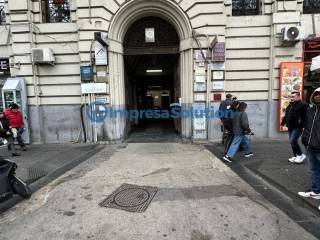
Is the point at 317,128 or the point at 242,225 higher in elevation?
the point at 317,128

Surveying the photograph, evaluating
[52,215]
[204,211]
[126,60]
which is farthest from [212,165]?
[126,60]

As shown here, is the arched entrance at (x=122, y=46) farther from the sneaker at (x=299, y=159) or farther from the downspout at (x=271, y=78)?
the sneaker at (x=299, y=159)

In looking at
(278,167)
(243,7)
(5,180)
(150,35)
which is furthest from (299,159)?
(150,35)

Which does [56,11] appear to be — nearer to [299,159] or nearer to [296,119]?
[296,119]

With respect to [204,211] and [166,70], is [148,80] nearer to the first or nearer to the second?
[166,70]

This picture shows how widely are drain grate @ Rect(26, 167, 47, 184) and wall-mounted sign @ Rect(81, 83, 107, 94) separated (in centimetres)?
370

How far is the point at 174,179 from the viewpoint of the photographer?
5105mm

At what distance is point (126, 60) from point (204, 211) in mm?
8604

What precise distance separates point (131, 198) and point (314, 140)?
10.8 ft

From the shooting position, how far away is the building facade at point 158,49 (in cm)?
841

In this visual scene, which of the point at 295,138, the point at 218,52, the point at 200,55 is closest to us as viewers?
the point at 295,138

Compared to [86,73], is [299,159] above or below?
below

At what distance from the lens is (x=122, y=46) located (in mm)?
9297

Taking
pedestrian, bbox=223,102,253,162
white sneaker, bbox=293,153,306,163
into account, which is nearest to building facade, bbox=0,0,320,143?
pedestrian, bbox=223,102,253,162
